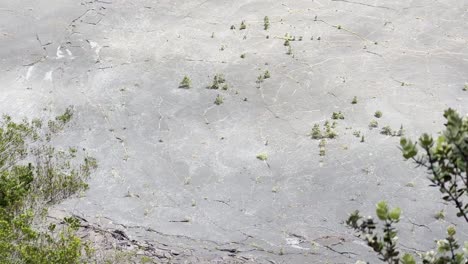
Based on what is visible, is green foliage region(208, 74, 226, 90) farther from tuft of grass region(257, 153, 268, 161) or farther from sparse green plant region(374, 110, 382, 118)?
sparse green plant region(374, 110, 382, 118)

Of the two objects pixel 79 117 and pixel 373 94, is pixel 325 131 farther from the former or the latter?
pixel 79 117

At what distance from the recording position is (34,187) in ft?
31.9

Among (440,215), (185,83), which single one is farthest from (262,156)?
(440,215)

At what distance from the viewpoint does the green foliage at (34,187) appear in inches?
293

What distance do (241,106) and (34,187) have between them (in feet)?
13.3

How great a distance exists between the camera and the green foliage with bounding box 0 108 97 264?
7438mm

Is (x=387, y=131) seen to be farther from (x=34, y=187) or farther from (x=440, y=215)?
(x=34, y=187)

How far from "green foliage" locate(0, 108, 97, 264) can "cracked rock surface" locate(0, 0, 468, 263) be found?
32 centimetres

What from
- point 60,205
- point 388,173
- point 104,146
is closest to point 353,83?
point 388,173

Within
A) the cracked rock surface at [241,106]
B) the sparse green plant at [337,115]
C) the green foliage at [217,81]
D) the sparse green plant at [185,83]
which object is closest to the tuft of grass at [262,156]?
the cracked rock surface at [241,106]

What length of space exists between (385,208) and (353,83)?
9.59 metres

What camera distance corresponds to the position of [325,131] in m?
11.2

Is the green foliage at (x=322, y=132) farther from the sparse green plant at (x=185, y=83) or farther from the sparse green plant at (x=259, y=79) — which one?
the sparse green plant at (x=185, y=83)

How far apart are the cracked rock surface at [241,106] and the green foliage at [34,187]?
32 centimetres
